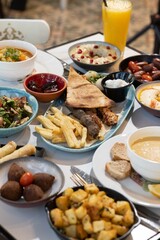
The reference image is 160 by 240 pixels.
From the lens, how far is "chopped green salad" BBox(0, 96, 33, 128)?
1.45 meters

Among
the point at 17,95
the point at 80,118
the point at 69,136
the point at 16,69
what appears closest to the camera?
the point at 69,136

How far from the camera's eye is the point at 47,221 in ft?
3.72

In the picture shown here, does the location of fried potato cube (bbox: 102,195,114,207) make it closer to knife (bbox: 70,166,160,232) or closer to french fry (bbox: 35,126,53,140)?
knife (bbox: 70,166,160,232)

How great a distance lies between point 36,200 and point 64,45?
3.72 feet

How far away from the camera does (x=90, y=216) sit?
1.04m

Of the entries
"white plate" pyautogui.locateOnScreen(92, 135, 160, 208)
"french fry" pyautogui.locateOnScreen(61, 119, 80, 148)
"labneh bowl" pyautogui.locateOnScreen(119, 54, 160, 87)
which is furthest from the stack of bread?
"labneh bowl" pyautogui.locateOnScreen(119, 54, 160, 87)

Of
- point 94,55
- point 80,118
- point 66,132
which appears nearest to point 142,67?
point 94,55

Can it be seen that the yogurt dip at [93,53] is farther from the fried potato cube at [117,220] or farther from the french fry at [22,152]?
the fried potato cube at [117,220]

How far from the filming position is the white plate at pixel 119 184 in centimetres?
117

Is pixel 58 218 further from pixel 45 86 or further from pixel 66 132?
pixel 45 86

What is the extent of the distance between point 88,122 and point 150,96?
12.0 inches

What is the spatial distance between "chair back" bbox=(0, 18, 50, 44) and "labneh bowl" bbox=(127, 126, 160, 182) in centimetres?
101

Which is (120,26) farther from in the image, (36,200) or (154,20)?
(36,200)

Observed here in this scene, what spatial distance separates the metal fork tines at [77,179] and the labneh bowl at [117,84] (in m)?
Result: 0.43
